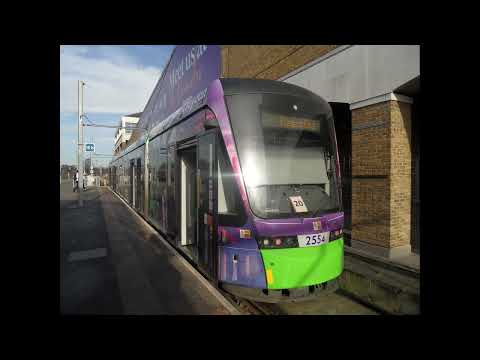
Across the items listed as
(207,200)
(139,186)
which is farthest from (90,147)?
(207,200)

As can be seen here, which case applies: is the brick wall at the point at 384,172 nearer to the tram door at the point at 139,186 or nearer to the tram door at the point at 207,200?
the tram door at the point at 207,200

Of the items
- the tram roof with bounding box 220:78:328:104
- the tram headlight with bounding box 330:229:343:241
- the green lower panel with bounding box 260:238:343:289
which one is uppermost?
the tram roof with bounding box 220:78:328:104

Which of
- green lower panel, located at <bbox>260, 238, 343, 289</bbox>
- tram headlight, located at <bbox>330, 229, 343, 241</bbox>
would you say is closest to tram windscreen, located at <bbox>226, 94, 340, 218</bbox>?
tram headlight, located at <bbox>330, 229, 343, 241</bbox>

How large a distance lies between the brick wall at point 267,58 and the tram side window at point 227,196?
5737 millimetres

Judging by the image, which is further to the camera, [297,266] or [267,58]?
[267,58]

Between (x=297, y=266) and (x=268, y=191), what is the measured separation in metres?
1.01

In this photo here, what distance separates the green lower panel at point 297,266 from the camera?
11.9 ft

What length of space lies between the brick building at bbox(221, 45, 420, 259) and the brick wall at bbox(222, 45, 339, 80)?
1182mm

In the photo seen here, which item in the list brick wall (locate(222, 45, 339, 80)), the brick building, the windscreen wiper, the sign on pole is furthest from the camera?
the sign on pole

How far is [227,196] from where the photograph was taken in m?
3.92

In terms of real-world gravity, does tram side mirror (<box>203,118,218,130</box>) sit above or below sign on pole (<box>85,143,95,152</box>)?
below

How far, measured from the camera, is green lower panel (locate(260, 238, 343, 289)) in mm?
3613

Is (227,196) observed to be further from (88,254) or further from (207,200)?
(88,254)

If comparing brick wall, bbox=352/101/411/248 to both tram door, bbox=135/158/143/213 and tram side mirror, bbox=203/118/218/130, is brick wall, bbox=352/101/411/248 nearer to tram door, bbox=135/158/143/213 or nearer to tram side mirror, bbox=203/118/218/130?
tram side mirror, bbox=203/118/218/130
